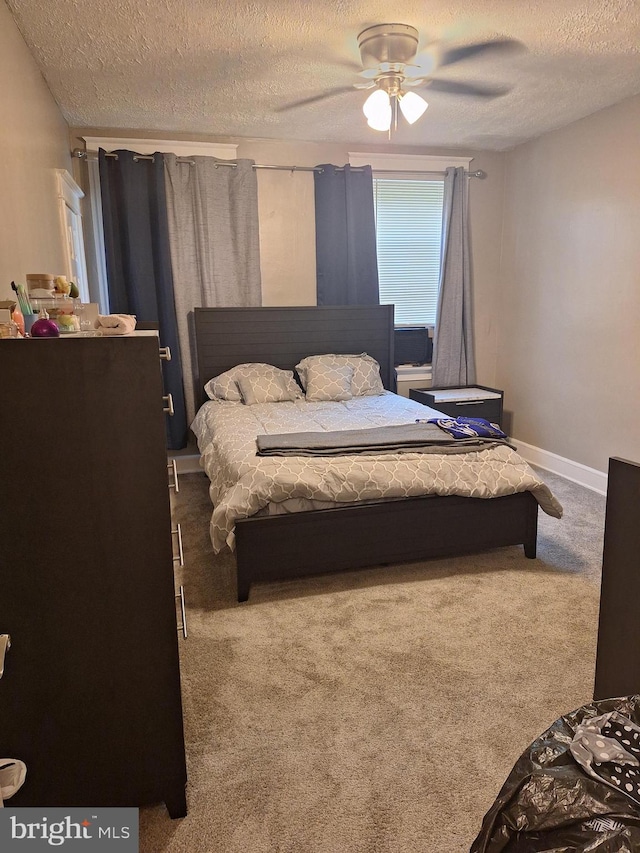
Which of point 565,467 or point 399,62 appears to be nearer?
point 399,62

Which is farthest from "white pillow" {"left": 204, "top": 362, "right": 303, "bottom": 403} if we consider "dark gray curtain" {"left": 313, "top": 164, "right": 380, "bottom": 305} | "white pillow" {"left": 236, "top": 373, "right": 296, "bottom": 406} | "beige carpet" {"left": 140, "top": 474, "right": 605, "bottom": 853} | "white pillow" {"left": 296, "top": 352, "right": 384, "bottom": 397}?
"beige carpet" {"left": 140, "top": 474, "right": 605, "bottom": 853}

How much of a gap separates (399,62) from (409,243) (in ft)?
7.04

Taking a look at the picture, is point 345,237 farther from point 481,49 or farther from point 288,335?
point 481,49

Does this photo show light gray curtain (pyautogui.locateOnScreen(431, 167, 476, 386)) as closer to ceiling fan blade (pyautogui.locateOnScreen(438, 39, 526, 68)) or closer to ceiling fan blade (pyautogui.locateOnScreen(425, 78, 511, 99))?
Result: ceiling fan blade (pyautogui.locateOnScreen(425, 78, 511, 99))

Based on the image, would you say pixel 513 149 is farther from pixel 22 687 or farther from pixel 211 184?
pixel 22 687

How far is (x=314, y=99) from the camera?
140 inches

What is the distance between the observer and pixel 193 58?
293 cm

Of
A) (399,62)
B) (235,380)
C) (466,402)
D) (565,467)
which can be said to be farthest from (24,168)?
(565,467)

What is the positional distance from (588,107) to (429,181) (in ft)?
4.46

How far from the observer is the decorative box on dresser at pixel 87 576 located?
1.31 metres

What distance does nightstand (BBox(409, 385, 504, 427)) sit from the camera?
183 inches

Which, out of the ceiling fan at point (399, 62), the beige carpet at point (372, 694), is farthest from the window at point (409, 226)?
the beige carpet at point (372, 694)

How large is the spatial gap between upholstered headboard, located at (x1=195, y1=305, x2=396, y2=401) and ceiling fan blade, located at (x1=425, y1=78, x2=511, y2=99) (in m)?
1.69

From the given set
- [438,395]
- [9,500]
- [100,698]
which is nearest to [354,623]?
[100,698]
